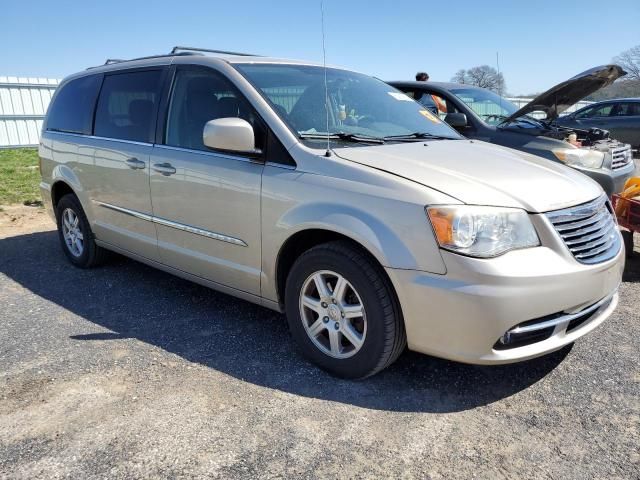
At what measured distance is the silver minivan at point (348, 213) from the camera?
2566 mm

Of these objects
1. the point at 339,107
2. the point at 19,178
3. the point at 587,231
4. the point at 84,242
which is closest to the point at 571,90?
the point at 339,107

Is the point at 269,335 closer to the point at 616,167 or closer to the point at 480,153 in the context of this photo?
the point at 480,153

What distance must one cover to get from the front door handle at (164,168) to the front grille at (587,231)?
2427 millimetres

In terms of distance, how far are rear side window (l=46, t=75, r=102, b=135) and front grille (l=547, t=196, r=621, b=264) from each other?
3893 mm

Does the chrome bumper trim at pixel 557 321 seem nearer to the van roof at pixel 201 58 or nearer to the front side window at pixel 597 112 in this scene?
the van roof at pixel 201 58

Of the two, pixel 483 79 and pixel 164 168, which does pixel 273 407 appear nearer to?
pixel 164 168

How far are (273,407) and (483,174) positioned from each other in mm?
1651

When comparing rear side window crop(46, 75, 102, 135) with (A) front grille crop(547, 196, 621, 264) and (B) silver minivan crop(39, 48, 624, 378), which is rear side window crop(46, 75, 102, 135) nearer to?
(B) silver minivan crop(39, 48, 624, 378)

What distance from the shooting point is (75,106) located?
500cm

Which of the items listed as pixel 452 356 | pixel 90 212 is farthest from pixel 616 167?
pixel 90 212

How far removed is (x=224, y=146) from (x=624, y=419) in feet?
8.32

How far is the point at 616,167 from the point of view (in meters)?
6.16

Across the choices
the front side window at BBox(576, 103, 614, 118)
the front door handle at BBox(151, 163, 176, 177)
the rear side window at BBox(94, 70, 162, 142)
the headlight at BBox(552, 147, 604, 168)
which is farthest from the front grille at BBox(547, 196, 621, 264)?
the front side window at BBox(576, 103, 614, 118)

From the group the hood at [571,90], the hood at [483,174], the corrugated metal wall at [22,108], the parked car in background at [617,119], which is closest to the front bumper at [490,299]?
the hood at [483,174]
